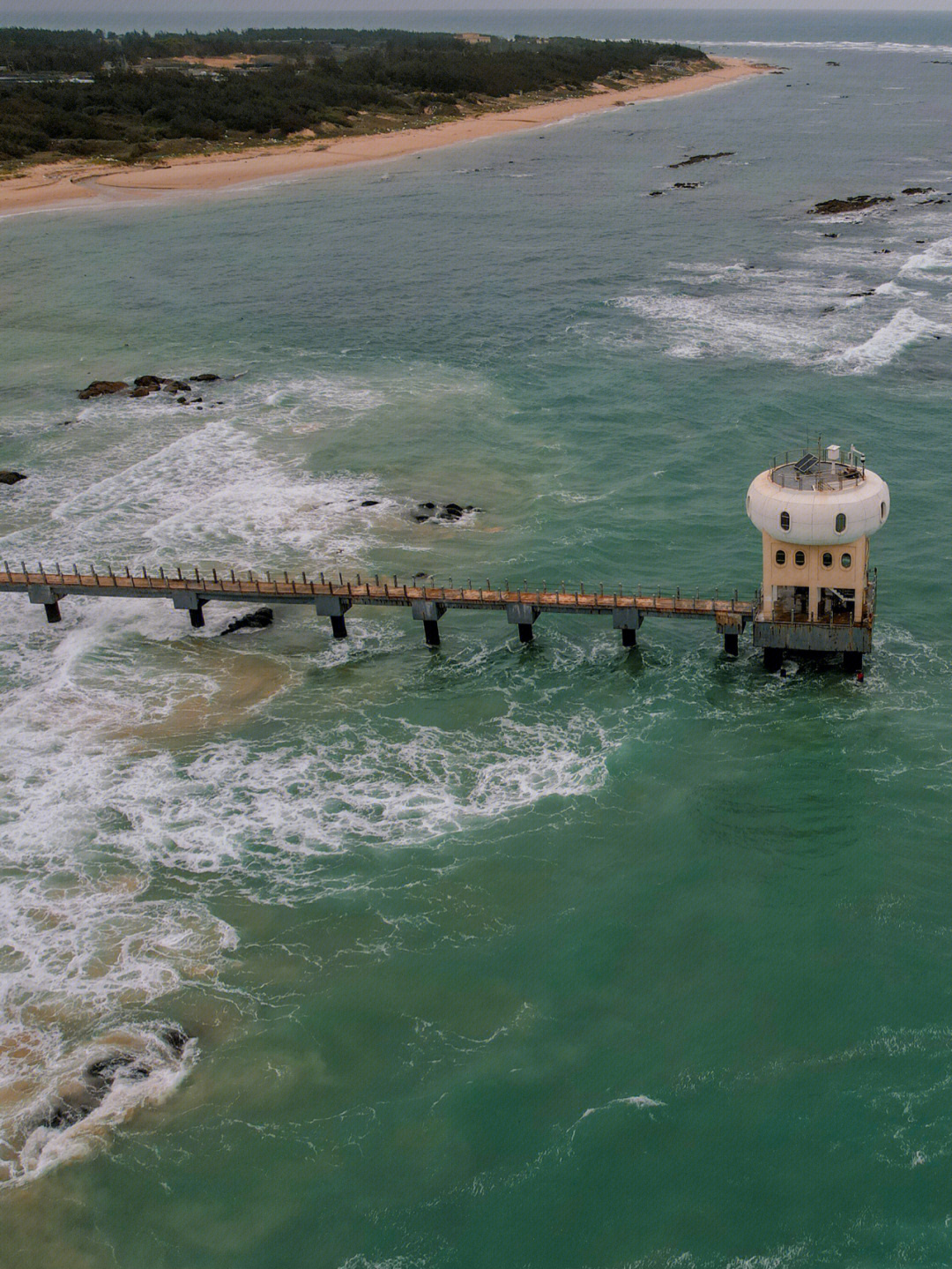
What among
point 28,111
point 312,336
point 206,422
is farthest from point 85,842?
point 28,111

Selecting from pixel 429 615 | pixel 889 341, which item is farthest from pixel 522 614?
pixel 889 341

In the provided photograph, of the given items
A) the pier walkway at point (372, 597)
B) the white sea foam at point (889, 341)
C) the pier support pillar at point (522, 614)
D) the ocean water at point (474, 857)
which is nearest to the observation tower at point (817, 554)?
the pier walkway at point (372, 597)

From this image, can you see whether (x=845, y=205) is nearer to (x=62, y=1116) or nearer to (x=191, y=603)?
(x=191, y=603)

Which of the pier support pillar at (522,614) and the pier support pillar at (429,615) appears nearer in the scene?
the pier support pillar at (522,614)

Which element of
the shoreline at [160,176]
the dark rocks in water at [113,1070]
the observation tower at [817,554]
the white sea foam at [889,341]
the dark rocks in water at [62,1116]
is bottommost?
the dark rocks in water at [62,1116]

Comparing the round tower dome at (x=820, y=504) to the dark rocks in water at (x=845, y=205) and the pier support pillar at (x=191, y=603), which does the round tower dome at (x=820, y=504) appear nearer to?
the pier support pillar at (x=191, y=603)

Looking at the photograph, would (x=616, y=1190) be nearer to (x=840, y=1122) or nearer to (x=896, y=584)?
(x=840, y=1122)

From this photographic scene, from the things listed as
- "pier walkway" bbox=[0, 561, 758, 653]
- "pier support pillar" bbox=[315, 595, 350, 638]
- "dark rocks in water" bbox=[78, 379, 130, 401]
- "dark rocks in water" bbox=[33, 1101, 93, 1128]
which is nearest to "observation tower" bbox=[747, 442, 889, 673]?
"pier walkway" bbox=[0, 561, 758, 653]

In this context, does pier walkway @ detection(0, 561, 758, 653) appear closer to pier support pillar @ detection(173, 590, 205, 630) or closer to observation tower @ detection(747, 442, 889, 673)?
pier support pillar @ detection(173, 590, 205, 630)
